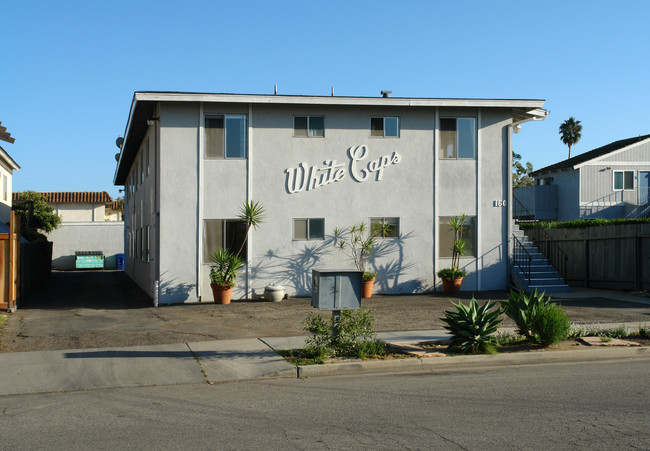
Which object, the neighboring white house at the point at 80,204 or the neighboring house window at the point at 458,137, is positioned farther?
the neighboring white house at the point at 80,204

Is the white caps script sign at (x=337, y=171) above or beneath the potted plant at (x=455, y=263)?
above

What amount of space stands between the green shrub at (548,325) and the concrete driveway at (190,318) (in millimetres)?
Answer: 2953

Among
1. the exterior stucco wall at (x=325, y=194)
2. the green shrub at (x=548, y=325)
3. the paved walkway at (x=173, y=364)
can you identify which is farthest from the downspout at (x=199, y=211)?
the green shrub at (x=548, y=325)

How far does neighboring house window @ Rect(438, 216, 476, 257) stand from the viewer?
20.9 meters

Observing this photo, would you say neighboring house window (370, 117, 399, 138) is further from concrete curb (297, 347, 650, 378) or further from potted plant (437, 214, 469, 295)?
concrete curb (297, 347, 650, 378)

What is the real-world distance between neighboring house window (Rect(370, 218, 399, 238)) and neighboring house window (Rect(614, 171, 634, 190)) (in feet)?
76.4

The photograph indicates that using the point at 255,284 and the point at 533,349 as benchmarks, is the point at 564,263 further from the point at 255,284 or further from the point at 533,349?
the point at 533,349

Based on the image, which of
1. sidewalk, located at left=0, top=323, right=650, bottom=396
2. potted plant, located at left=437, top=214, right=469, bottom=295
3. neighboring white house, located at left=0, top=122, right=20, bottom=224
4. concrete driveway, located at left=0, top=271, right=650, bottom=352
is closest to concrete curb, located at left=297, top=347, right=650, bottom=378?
sidewalk, located at left=0, top=323, right=650, bottom=396

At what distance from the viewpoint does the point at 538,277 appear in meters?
20.9

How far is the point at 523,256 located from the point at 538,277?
2.99 feet

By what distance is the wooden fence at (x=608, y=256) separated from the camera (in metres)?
20.0

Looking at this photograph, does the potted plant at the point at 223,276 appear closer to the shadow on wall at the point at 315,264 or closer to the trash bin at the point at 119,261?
the shadow on wall at the point at 315,264

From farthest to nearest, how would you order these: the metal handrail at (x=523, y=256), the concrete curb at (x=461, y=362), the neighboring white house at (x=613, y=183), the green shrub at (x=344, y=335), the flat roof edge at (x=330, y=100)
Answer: the neighboring white house at (x=613, y=183) → the metal handrail at (x=523, y=256) → the flat roof edge at (x=330, y=100) → the green shrub at (x=344, y=335) → the concrete curb at (x=461, y=362)

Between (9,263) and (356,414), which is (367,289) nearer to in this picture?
(9,263)
